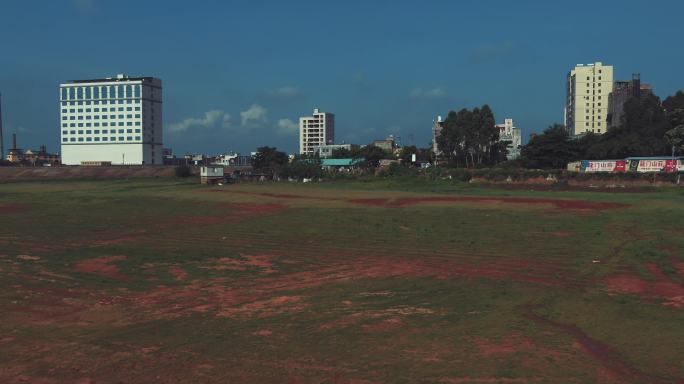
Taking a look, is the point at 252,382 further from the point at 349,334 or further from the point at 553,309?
the point at 553,309

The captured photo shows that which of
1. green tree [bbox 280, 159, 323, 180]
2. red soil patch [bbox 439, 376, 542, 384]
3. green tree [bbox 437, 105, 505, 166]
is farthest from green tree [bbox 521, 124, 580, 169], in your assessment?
red soil patch [bbox 439, 376, 542, 384]

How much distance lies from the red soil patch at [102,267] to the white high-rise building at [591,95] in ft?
532

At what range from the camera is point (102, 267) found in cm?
1861

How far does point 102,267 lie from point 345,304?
31.0 feet

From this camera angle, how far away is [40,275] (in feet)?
56.0

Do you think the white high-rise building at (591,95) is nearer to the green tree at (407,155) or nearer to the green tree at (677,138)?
the green tree at (407,155)

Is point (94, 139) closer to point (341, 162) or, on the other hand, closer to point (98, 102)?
point (98, 102)

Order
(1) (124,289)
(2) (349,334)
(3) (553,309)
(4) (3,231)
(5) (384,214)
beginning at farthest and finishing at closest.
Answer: (5) (384,214)
(4) (3,231)
(1) (124,289)
(3) (553,309)
(2) (349,334)

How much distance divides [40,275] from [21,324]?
5803mm

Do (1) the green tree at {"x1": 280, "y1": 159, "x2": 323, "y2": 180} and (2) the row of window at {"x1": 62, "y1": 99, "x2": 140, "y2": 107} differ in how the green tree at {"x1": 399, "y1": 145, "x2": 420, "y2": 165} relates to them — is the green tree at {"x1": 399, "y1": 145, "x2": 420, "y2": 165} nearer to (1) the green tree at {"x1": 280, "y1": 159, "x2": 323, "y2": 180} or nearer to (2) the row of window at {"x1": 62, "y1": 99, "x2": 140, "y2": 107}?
(1) the green tree at {"x1": 280, "y1": 159, "x2": 323, "y2": 180}

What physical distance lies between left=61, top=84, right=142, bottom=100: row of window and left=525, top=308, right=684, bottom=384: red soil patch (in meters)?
157

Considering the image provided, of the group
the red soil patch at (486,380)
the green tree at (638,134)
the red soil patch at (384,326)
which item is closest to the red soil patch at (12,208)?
the red soil patch at (384,326)

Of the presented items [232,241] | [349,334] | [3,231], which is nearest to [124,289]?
[349,334]

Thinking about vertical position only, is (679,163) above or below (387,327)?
above
